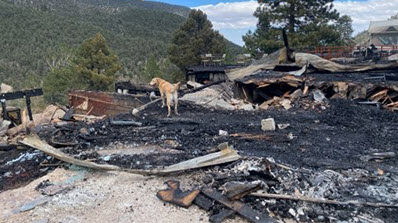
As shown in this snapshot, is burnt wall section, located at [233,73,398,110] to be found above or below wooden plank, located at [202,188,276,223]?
above

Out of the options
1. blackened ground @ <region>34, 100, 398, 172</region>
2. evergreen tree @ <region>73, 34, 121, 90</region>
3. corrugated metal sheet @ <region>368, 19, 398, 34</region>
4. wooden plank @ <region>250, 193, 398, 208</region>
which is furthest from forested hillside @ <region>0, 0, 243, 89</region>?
wooden plank @ <region>250, 193, 398, 208</region>

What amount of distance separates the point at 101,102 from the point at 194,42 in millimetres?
16302

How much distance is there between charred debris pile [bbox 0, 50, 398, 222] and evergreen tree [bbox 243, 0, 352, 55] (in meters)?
14.4

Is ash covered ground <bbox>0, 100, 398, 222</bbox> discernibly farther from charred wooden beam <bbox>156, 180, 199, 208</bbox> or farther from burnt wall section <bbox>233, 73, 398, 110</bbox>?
burnt wall section <bbox>233, 73, 398, 110</bbox>

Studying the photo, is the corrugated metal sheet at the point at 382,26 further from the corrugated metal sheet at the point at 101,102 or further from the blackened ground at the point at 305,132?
the corrugated metal sheet at the point at 101,102

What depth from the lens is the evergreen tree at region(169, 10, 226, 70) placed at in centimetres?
2809

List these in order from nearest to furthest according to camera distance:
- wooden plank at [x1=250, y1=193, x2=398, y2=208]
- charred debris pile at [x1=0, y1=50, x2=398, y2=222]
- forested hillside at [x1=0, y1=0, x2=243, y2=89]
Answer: wooden plank at [x1=250, y1=193, x2=398, y2=208]
charred debris pile at [x1=0, y1=50, x2=398, y2=222]
forested hillside at [x1=0, y1=0, x2=243, y2=89]

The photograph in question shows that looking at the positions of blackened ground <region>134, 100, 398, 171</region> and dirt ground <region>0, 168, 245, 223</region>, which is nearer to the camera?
dirt ground <region>0, 168, 245, 223</region>

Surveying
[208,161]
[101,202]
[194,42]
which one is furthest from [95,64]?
[101,202]

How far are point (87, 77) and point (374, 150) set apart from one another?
20.6m

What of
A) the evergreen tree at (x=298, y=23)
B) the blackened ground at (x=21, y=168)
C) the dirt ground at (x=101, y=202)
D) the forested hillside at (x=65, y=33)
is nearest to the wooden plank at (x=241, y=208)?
the dirt ground at (x=101, y=202)

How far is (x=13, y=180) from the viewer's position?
210 inches

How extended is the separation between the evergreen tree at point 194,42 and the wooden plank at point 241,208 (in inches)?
946

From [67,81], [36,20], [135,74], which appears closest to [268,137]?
[67,81]
